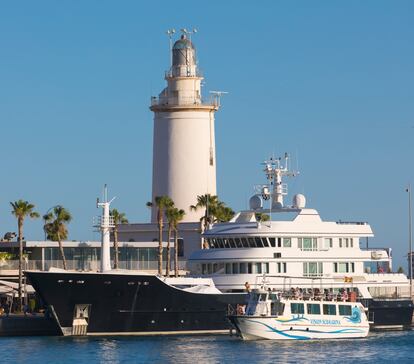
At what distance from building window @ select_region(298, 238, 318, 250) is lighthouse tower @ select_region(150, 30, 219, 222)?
76.1 ft

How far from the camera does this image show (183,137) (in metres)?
105

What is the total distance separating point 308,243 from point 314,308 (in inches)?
274

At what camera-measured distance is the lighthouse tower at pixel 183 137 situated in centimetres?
10475

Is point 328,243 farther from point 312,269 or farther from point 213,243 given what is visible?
point 213,243

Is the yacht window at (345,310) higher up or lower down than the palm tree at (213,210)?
lower down

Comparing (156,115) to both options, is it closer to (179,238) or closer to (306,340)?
(179,238)

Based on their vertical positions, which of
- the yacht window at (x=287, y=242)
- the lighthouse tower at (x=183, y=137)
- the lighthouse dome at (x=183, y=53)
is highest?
the lighthouse dome at (x=183, y=53)

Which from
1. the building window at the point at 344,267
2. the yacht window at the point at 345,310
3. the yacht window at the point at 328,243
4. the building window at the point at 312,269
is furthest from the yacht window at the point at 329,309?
the yacht window at the point at 328,243

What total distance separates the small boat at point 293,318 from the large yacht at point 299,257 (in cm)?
310

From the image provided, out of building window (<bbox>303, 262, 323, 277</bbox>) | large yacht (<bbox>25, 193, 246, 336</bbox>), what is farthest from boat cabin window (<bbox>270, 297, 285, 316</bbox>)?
building window (<bbox>303, 262, 323, 277</bbox>)

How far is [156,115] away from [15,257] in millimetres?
15546

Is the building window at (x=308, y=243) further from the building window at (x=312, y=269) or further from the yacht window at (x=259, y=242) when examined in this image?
the yacht window at (x=259, y=242)

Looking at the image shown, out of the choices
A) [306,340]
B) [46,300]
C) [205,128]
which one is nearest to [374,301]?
[306,340]

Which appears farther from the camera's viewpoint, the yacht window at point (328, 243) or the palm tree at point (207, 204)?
the palm tree at point (207, 204)
